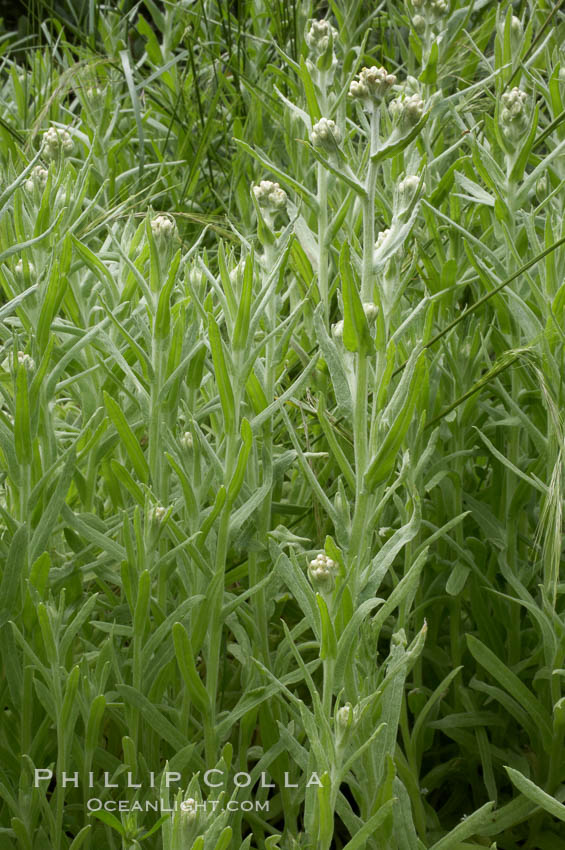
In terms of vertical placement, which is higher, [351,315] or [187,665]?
[351,315]

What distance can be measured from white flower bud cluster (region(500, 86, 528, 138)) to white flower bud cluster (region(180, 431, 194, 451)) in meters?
0.61

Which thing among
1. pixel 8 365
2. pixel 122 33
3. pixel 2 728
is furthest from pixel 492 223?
pixel 122 33

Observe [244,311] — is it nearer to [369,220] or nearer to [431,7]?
[369,220]

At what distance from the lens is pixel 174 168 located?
2178 millimetres

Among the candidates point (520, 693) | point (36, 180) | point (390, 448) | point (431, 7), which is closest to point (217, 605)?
point (390, 448)

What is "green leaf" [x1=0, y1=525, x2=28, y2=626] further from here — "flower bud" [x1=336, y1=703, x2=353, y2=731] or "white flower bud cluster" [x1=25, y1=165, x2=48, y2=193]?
"white flower bud cluster" [x1=25, y1=165, x2=48, y2=193]

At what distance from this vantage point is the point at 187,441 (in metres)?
1.09

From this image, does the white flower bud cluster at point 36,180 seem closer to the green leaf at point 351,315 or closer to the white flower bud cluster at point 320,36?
the white flower bud cluster at point 320,36

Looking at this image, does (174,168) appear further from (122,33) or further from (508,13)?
(508,13)

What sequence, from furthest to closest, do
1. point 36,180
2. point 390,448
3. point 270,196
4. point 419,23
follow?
point 419,23
point 36,180
point 270,196
point 390,448

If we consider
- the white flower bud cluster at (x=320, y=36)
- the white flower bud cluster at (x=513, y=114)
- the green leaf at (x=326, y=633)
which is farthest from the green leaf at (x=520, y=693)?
the white flower bud cluster at (x=320, y=36)

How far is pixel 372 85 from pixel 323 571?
0.47 m

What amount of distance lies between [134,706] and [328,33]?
88cm

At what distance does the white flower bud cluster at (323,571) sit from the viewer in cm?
85
